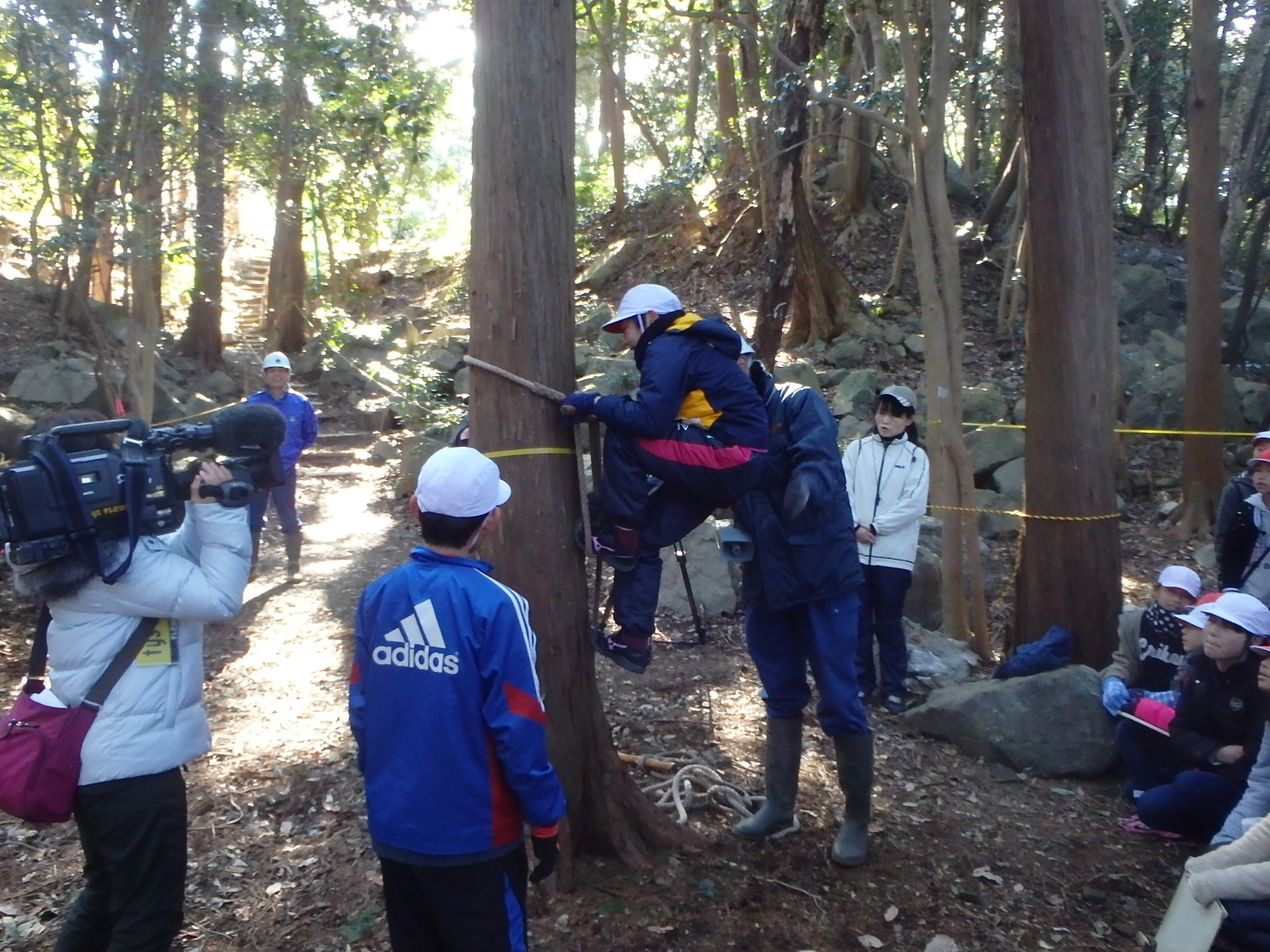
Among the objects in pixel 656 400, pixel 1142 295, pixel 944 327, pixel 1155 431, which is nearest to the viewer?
pixel 656 400

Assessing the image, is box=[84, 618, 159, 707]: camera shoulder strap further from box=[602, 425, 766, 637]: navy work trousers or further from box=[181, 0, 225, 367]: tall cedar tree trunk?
box=[181, 0, 225, 367]: tall cedar tree trunk

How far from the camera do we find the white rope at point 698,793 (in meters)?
4.46

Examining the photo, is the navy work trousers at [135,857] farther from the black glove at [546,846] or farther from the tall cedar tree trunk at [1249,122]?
the tall cedar tree trunk at [1249,122]

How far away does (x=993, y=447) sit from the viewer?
1305 cm

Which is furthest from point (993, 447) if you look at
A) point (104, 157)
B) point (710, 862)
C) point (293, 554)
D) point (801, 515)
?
point (104, 157)

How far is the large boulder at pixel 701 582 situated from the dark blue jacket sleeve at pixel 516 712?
17.1 ft

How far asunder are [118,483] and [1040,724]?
14.8 ft

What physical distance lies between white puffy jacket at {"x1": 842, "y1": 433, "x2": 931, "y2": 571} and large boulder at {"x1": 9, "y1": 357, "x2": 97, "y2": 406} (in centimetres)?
1206

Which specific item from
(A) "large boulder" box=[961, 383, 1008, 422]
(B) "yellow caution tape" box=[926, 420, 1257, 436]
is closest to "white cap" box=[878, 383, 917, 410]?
(B) "yellow caution tape" box=[926, 420, 1257, 436]

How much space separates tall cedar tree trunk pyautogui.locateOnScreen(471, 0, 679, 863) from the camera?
3656 millimetres

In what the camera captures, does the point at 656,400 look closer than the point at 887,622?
Yes

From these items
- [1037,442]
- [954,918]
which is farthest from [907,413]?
[954,918]

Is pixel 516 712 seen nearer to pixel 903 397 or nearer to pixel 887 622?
pixel 887 622

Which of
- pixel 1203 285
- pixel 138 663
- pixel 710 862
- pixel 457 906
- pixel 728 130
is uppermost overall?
pixel 728 130
